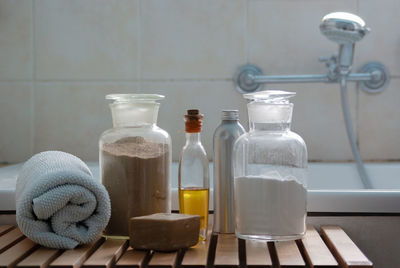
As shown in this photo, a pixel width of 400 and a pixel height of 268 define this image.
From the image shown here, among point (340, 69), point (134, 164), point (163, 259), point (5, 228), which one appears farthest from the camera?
point (340, 69)

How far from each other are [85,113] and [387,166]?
915 mm

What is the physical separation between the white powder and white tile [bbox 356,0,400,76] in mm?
1050

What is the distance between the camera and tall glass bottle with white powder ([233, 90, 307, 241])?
2.56 feet

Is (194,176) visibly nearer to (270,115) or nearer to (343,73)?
(270,115)

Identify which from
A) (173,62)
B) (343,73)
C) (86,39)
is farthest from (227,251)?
(86,39)

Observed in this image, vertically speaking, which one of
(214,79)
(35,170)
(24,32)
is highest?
(24,32)

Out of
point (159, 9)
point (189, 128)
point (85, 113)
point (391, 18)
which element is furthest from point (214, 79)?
point (189, 128)

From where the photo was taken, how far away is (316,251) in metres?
0.74

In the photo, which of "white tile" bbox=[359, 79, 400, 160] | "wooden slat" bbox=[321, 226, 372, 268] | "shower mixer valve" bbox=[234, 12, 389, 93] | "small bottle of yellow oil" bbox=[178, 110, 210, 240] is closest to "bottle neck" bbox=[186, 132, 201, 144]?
"small bottle of yellow oil" bbox=[178, 110, 210, 240]

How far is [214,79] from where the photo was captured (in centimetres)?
175

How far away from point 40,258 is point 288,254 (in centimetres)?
31

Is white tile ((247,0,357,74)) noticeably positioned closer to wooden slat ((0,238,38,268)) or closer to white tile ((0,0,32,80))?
white tile ((0,0,32,80))

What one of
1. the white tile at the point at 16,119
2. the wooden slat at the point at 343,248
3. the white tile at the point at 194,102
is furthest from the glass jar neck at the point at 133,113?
the white tile at the point at 16,119

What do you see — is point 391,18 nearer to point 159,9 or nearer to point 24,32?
point 159,9
